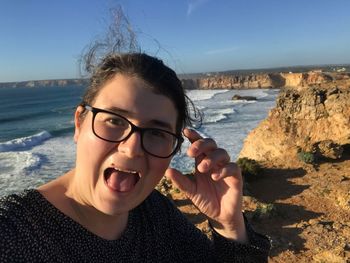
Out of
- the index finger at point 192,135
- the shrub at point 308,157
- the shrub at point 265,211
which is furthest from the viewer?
the shrub at point 308,157

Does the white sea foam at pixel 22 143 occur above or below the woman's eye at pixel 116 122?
below

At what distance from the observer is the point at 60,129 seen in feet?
116

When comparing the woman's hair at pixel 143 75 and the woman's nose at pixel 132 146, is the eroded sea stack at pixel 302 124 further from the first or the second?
the woman's nose at pixel 132 146

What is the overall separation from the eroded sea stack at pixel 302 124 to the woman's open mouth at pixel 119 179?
11695 millimetres

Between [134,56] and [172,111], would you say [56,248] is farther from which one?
[134,56]

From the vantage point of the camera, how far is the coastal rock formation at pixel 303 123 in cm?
1341

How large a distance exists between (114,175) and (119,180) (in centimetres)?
3

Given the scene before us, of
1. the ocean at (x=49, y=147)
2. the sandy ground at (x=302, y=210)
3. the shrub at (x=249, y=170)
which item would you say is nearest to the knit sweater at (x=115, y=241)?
the sandy ground at (x=302, y=210)

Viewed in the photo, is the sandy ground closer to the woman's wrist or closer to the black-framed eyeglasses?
the woman's wrist

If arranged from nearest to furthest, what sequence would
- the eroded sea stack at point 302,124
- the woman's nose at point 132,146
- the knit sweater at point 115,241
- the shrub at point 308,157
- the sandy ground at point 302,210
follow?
the knit sweater at point 115,241 → the woman's nose at point 132,146 → the sandy ground at point 302,210 → the shrub at point 308,157 → the eroded sea stack at point 302,124

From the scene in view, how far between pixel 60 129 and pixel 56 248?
116ft

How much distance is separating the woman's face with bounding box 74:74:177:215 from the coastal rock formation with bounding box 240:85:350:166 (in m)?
11.8

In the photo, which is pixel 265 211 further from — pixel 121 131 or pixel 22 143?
pixel 22 143

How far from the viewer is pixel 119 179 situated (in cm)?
156
